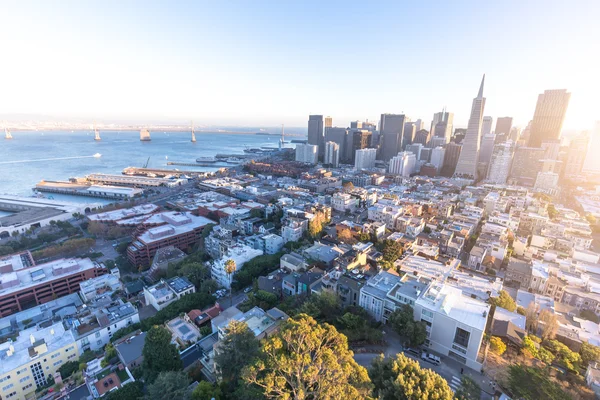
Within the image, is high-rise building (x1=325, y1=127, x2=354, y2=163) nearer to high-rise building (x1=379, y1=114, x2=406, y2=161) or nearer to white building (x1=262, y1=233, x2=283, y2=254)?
high-rise building (x1=379, y1=114, x2=406, y2=161)

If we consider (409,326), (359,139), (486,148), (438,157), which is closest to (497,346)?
(409,326)

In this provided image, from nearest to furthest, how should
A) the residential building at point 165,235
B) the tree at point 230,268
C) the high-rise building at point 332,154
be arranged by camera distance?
the tree at point 230,268, the residential building at point 165,235, the high-rise building at point 332,154

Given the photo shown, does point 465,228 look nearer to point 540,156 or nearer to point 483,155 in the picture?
point 540,156

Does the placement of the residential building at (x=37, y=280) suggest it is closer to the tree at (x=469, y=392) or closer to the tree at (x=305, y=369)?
the tree at (x=305, y=369)

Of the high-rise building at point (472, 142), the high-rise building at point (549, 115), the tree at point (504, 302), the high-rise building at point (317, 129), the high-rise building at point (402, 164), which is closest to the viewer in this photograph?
the tree at point (504, 302)

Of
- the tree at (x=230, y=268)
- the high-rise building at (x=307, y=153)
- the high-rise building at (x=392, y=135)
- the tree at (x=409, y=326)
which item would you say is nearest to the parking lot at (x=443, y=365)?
the tree at (x=409, y=326)

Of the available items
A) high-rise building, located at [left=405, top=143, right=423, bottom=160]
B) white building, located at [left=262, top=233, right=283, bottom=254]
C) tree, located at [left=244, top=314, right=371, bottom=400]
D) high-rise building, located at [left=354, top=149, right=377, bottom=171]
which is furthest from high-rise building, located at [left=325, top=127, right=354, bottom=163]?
Result: tree, located at [left=244, top=314, right=371, bottom=400]
